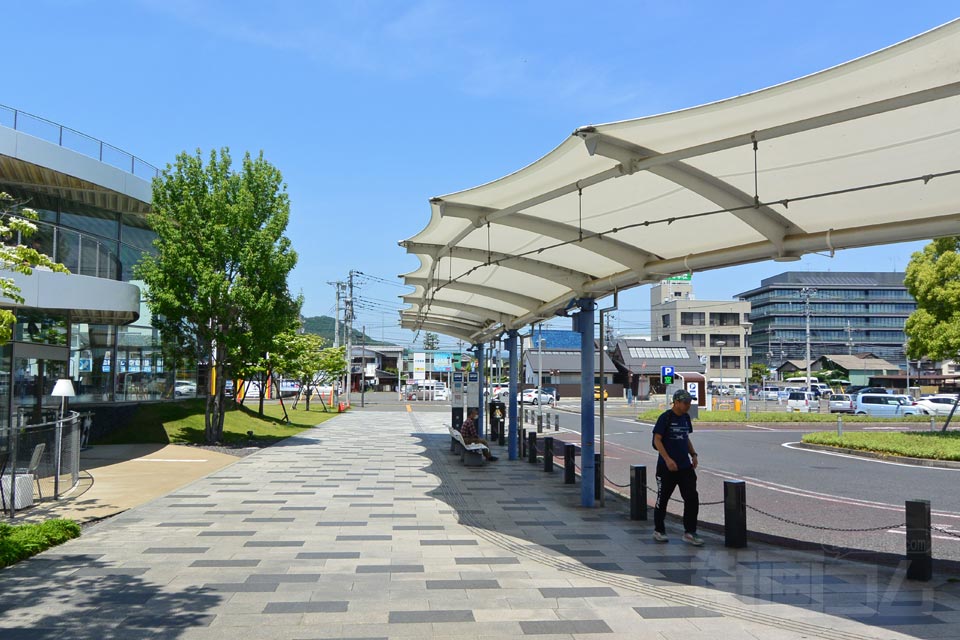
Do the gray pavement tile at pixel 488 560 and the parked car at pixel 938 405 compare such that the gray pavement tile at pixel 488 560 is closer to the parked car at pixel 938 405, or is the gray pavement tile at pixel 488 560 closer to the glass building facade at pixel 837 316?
the parked car at pixel 938 405

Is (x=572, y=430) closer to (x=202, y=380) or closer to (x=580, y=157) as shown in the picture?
(x=202, y=380)

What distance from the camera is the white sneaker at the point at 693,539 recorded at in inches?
341

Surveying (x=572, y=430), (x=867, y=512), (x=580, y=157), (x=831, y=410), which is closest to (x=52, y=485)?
(x=580, y=157)

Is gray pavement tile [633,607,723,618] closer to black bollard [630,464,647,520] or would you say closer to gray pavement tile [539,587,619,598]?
gray pavement tile [539,587,619,598]

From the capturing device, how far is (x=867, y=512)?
467 inches

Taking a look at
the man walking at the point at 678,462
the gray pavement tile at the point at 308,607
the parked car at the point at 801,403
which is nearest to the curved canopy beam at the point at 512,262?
the man walking at the point at 678,462

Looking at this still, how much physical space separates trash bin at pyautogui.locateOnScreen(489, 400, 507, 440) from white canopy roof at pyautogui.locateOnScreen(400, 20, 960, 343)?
45.9 ft

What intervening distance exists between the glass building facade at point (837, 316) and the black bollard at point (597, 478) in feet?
397

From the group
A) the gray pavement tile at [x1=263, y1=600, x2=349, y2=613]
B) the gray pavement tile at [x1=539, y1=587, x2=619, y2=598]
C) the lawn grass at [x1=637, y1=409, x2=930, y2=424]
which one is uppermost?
the gray pavement tile at [x1=263, y1=600, x2=349, y2=613]

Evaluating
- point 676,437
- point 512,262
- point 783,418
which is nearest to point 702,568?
point 676,437

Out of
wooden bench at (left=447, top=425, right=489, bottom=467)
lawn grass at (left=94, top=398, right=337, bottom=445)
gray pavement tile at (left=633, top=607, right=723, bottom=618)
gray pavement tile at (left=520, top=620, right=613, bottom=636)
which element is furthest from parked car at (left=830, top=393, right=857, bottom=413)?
gray pavement tile at (left=520, top=620, right=613, bottom=636)

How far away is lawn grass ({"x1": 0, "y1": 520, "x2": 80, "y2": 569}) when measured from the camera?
7758 mm

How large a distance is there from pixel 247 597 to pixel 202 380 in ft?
102

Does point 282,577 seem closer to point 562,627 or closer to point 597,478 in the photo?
point 562,627
